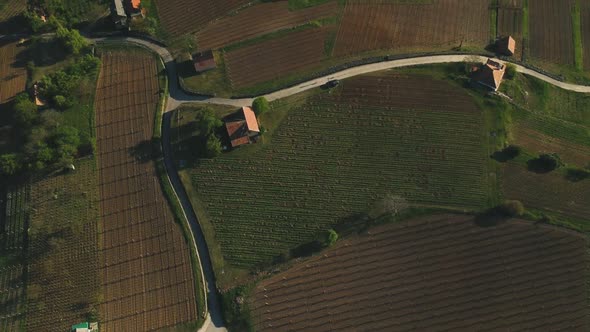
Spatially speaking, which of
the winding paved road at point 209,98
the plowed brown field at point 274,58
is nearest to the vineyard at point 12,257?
the winding paved road at point 209,98

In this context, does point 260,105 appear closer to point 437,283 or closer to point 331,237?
point 331,237

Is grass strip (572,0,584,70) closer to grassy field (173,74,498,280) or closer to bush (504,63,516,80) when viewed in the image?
bush (504,63,516,80)

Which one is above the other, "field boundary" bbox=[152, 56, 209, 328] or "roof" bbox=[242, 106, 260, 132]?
"roof" bbox=[242, 106, 260, 132]

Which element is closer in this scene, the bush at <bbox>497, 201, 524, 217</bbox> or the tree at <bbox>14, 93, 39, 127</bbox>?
the bush at <bbox>497, 201, 524, 217</bbox>

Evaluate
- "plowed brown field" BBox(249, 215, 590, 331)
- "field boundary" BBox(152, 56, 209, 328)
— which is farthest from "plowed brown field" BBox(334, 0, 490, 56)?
"plowed brown field" BBox(249, 215, 590, 331)

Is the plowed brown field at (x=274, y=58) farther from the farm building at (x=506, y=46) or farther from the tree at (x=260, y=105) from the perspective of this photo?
the farm building at (x=506, y=46)

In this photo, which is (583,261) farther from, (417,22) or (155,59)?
(155,59)

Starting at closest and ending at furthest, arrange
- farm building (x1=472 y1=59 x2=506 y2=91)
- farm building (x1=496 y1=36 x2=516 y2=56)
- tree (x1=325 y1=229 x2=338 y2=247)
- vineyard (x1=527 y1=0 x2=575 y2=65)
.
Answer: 1. tree (x1=325 y1=229 x2=338 y2=247)
2. farm building (x1=472 y1=59 x2=506 y2=91)
3. farm building (x1=496 y1=36 x2=516 y2=56)
4. vineyard (x1=527 y1=0 x2=575 y2=65)
